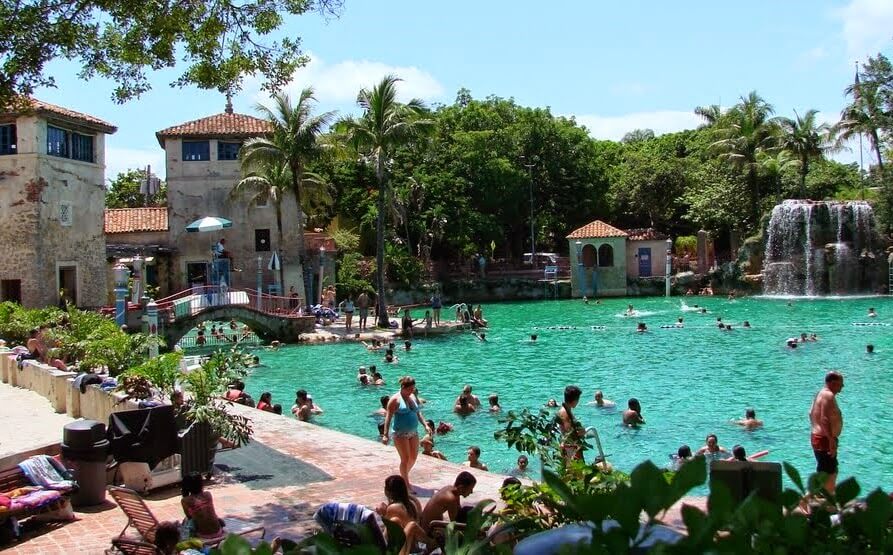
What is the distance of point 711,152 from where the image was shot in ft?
210

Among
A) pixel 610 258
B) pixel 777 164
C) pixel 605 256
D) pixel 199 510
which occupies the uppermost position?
pixel 777 164

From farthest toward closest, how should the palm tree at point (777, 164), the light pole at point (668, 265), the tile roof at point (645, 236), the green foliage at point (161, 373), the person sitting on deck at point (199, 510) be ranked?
the tile roof at point (645, 236), the palm tree at point (777, 164), the light pole at point (668, 265), the green foliage at point (161, 373), the person sitting on deck at point (199, 510)

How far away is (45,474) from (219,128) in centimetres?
3714

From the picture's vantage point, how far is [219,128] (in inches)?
1763

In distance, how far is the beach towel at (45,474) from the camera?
945 cm

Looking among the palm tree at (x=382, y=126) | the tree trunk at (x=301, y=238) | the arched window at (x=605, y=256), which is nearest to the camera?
the palm tree at (x=382, y=126)

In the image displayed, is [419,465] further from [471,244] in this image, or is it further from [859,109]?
[859,109]

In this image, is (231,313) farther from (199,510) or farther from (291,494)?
(199,510)

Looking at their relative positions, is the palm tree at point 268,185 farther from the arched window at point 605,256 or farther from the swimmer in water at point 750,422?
the swimmer in water at point 750,422

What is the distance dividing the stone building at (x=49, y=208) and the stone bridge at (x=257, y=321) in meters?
4.50

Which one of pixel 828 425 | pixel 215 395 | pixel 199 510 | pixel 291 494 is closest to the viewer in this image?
pixel 199 510

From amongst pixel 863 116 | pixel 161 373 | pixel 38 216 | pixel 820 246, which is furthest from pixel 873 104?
pixel 161 373

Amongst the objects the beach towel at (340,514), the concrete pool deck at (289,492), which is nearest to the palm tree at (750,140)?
the concrete pool deck at (289,492)

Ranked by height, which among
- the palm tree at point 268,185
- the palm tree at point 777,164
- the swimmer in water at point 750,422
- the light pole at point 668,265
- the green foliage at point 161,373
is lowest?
the swimmer in water at point 750,422
